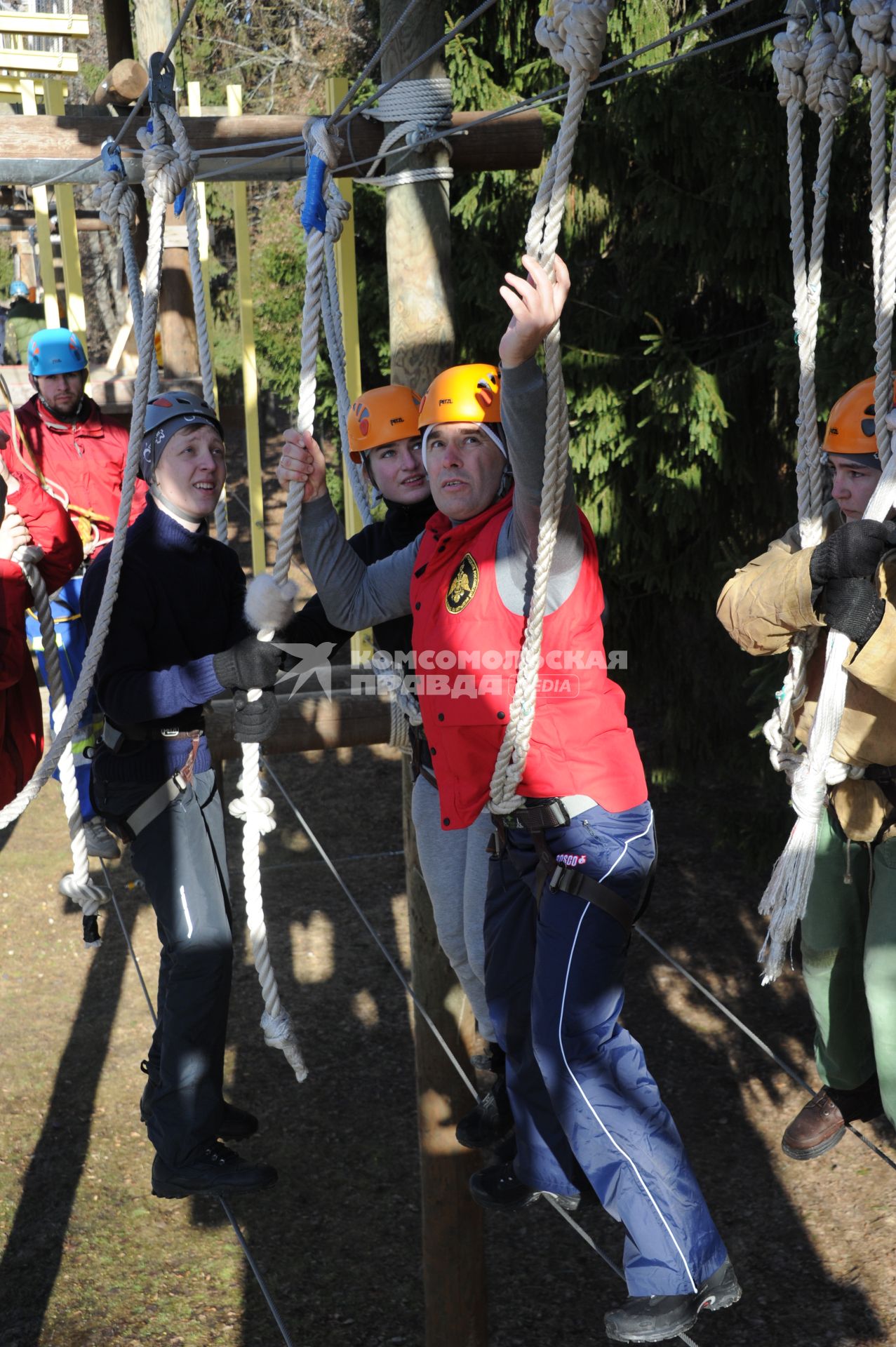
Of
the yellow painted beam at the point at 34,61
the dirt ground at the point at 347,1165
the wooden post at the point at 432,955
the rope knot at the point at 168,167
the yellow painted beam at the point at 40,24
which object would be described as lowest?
the dirt ground at the point at 347,1165

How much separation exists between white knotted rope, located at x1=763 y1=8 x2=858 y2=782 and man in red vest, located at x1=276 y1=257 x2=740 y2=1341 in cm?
44

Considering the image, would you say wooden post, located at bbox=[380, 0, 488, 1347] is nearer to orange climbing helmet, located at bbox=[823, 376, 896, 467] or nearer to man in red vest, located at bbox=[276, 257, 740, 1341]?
man in red vest, located at bbox=[276, 257, 740, 1341]

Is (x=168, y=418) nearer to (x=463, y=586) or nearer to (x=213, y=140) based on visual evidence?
(x=463, y=586)

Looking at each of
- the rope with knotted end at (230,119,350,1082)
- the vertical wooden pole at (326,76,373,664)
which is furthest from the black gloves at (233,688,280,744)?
the vertical wooden pole at (326,76,373,664)

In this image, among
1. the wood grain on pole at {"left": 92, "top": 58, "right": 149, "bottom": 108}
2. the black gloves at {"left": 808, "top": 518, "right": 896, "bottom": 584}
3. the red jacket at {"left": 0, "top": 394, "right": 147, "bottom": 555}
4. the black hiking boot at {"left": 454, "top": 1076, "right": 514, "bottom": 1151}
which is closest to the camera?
the black gloves at {"left": 808, "top": 518, "right": 896, "bottom": 584}

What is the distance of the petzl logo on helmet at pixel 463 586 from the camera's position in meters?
2.35

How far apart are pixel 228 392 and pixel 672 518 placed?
1114cm

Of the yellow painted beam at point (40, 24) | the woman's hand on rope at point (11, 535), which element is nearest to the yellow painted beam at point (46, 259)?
the woman's hand on rope at point (11, 535)

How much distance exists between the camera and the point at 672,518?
568 cm

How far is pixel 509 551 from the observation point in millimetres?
2287

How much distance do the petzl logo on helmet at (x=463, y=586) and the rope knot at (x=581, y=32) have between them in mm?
854

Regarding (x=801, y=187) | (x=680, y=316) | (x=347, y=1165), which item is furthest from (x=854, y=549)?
(x=347, y=1165)

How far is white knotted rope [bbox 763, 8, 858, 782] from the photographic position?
2424 mm

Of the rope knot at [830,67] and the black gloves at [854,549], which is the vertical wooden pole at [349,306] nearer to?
the rope knot at [830,67]
